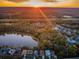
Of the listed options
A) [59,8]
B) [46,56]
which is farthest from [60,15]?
[46,56]

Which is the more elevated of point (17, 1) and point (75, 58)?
point (17, 1)

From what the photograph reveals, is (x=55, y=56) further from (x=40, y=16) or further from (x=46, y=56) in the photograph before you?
(x=40, y=16)

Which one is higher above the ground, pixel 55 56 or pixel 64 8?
pixel 64 8

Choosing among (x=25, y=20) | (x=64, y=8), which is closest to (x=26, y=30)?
(x=25, y=20)

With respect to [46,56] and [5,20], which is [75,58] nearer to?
[46,56]

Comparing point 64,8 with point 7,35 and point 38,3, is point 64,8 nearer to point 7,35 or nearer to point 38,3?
point 38,3
